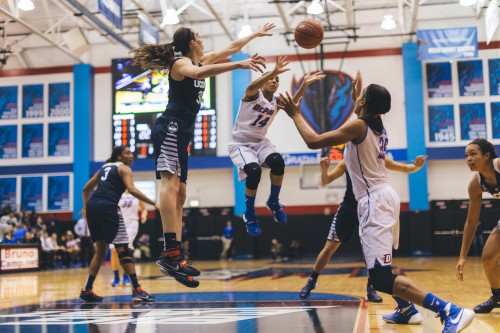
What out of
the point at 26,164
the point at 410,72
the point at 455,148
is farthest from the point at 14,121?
the point at 455,148

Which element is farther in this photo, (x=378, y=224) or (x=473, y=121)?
(x=473, y=121)

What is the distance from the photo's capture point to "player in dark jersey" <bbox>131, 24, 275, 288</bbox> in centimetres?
454

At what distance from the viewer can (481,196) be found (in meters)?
5.33

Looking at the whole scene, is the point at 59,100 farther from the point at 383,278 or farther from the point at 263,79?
the point at 383,278

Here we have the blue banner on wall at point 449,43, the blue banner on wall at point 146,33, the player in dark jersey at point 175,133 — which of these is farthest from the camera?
the blue banner on wall at point 449,43

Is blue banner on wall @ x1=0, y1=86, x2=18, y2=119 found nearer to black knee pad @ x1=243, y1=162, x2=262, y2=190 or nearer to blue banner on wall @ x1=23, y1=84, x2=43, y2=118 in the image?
blue banner on wall @ x1=23, y1=84, x2=43, y2=118

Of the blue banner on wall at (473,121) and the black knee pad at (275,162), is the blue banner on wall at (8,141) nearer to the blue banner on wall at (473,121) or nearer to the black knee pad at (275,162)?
the blue banner on wall at (473,121)

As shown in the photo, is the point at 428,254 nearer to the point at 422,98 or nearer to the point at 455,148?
the point at 455,148

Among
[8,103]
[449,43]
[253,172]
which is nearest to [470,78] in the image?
[449,43]

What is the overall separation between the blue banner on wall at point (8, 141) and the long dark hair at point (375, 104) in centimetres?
1941

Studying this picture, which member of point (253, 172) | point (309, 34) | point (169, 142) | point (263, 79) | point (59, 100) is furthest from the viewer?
point (59, 100)

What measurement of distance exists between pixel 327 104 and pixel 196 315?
14.9m

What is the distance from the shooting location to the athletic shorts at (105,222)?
7203 mm

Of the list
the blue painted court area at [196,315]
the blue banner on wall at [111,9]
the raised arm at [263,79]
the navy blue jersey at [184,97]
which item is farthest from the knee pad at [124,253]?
the blue banner on wall at [111,9]
